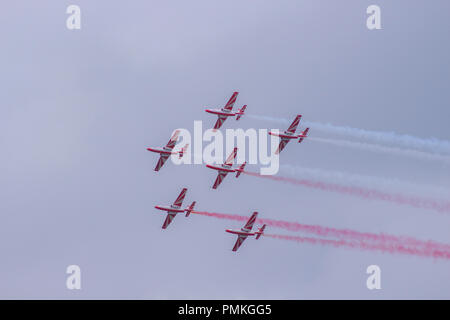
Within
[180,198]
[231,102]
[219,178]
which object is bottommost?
[180,198]

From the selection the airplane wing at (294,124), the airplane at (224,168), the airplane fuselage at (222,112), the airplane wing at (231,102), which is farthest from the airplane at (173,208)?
the airplane wing at (294,124)

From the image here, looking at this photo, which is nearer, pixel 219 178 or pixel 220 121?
pixel 219 178

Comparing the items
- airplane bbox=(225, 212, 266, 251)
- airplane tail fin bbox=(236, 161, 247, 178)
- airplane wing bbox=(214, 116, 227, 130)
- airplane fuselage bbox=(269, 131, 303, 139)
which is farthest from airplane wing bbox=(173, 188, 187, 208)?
airplane fuselage bbox=(269, 131, 303, 139)

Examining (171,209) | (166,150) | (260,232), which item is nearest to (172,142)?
(166,150)

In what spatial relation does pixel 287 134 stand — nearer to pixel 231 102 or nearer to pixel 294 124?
pixel 294 124

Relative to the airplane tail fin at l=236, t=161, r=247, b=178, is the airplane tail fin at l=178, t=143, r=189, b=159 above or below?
above

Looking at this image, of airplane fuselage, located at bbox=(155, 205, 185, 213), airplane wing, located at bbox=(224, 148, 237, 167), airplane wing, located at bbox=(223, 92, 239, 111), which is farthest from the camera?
airplane fuselage, located at bbox=(155, 205, 185, 213)

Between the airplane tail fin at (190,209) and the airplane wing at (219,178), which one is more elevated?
the airplane wing at (219,178)

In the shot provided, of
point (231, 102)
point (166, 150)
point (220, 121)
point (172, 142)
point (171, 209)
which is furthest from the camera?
point (171, 209)

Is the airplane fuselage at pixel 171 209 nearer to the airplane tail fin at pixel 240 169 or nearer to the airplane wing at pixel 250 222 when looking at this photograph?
the airplane wing at pixel 250 222

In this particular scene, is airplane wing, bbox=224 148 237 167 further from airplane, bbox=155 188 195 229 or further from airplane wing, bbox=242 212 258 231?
airplane, bbox=155 188 195 229
